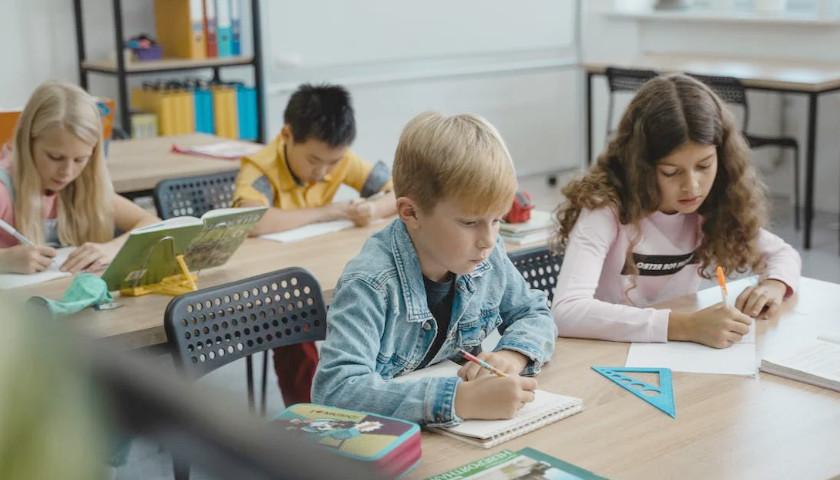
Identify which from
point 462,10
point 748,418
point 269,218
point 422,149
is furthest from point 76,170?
point 462,10

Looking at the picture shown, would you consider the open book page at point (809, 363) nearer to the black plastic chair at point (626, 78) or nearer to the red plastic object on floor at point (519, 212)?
the red plastic object on floor at point (519, 212)

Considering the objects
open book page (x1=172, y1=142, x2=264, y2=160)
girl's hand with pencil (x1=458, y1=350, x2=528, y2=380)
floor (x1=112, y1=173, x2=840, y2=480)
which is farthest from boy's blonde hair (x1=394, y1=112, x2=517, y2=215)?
open book page (x1=172, y1=142, x2=264, y2=160)

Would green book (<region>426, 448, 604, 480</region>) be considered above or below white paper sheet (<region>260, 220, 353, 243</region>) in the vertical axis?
above

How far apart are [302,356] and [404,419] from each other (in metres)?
1.29

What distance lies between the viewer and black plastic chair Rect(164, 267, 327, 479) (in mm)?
1700

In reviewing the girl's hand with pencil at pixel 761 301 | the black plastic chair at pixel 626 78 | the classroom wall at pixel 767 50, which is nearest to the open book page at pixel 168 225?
the girl's hand with pencil at pixel 761 301

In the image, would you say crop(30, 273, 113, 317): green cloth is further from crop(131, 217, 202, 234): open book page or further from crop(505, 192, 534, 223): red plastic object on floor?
crop(505, 192, 534, 223): red plastic object on floor

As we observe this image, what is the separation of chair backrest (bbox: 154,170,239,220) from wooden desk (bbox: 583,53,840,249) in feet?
9.26

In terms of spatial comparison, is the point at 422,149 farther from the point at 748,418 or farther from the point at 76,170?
the point at 76,170

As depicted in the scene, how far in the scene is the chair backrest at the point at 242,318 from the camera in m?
1.70

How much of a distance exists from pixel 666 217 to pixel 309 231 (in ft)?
3.15

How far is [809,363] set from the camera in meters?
1.56

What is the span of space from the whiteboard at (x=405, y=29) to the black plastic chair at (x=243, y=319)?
11.7 feet

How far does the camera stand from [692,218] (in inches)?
84.0
